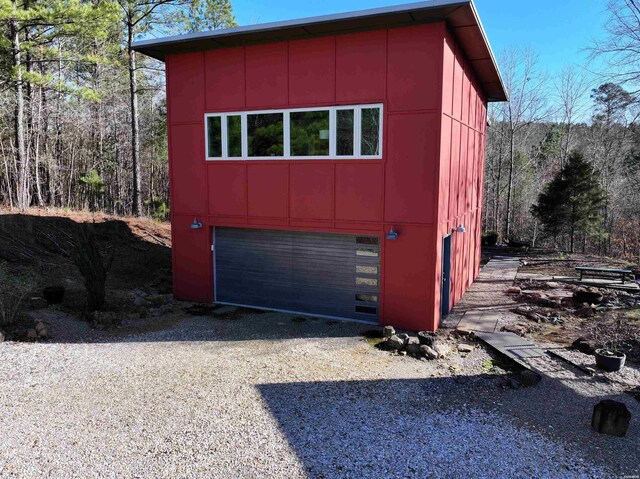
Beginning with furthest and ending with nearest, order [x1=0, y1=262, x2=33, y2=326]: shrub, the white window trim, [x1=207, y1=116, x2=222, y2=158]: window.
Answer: [x1=207, y1=116, x2=222, y2=158]: window, the white window trim, [x1=0, y1=262, x2=33, y2=326]: shrub

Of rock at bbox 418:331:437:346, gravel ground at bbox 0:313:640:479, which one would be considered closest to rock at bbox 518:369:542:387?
gravel ground at bbox 0:313:640:479

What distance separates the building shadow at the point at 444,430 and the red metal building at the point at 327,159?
291 centimetres

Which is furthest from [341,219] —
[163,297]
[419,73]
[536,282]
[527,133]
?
[527,133]

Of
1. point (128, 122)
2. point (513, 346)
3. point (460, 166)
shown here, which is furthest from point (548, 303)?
point (128, 122)

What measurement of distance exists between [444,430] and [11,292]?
31.6 feet

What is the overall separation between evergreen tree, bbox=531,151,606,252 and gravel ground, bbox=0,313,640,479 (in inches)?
654

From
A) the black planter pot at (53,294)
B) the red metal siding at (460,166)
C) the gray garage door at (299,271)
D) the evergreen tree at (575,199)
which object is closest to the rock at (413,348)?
the red metal siding at (460,166)

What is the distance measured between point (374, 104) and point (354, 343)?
484 cm

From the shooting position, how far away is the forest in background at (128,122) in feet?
52.4

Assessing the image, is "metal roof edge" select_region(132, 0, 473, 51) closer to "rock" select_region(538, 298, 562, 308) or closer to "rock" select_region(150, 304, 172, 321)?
"rock" select_region(150, 304, 172, 321)

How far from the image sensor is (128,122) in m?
25.2

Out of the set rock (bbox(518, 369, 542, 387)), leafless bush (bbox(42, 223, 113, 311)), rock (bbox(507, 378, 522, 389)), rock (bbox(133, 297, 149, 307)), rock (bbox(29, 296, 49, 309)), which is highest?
leafless bush (bbox(42, 223, 113, 311))

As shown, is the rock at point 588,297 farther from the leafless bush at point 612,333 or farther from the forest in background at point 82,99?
the forest in background at point 82,99

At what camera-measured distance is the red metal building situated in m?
9.13
